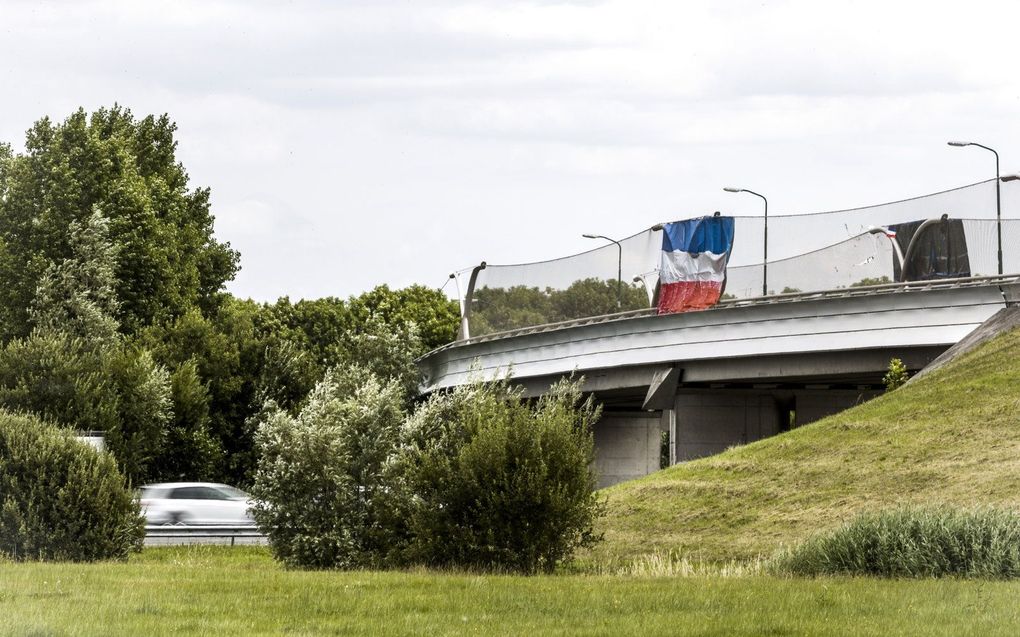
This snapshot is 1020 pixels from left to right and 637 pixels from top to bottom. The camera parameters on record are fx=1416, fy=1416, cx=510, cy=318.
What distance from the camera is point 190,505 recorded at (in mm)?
36562

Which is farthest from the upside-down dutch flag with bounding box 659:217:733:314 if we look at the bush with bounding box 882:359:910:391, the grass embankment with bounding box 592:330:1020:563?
the grass embankment with bounding box 592:330:1020:563

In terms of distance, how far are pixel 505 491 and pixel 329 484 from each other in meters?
4.32

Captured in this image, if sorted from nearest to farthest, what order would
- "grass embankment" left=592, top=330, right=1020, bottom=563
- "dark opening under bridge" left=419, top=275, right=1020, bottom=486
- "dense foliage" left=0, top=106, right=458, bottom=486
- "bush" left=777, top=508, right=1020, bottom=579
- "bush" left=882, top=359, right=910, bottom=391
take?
1. "bush" left=777, top=508, right=1020, bottom=579
2. "grass embankment" left=592, top=330, right=1020, bottom=563
3. "dark opening under bridge" left=419, top=275, right=1020, bottom=486
4. "bush" left=882, top=359, right=910, bottom=391
5. "dense foliage" left=0, top=106, right=458, bottom=486

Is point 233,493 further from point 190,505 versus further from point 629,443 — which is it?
point 629,443

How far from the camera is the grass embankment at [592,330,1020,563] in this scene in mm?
26922

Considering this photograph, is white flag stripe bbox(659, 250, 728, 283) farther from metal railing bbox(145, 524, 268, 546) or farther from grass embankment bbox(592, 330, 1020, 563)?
metal railing bbox(145, 524, 268, 546)

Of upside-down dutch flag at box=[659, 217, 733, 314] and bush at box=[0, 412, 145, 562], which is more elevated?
upside-down dutch flag at box=[659, 217, 733, 314]

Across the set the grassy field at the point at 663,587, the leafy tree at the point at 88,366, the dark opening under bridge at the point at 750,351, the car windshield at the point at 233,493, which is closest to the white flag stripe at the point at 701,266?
the dark opening under bridge at the point at 750,351

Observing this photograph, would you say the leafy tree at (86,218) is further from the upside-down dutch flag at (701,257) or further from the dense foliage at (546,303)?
the upside-down dutch flag at (701,257)

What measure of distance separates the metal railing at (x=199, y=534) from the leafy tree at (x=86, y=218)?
21.3 metres

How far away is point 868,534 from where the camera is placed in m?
18.6

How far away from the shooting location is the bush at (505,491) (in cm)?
2133

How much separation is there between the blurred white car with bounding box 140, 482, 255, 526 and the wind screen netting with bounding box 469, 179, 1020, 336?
16673 millimetres

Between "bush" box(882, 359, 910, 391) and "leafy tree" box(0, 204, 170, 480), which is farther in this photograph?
"leafy tree" box(0, 204, 170, 480)
